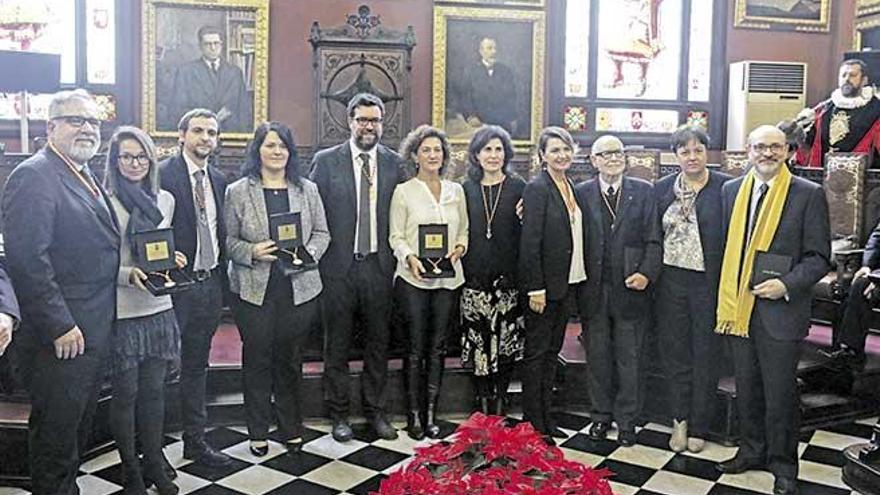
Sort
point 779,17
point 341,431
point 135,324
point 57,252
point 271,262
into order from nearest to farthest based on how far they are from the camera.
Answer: point 57,252
point 135,324
point 271,262
point 341,431
point 779,17

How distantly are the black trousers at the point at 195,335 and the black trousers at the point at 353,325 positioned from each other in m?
0.57

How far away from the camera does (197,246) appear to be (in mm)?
3727

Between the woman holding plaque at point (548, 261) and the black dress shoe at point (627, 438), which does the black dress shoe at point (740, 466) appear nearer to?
the black dress shoe at point (627, 438)

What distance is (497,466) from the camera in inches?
83.4

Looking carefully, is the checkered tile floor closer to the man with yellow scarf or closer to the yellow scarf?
the man with yellow scarf

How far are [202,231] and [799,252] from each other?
2.54 metres

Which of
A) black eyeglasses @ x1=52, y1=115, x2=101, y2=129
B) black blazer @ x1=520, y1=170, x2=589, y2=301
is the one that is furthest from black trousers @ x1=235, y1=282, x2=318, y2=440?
black eyeglasses @ x1=52, y1=115, x2=101, y2=129

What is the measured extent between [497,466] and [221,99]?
590 centimetres

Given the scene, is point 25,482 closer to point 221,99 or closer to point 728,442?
point 728,442

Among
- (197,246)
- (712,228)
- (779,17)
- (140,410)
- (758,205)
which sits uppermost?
(779,17)

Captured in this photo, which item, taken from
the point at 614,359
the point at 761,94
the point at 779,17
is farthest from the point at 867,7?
the point at 614,359

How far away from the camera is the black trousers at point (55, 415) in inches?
118

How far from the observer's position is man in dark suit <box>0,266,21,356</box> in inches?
91.5

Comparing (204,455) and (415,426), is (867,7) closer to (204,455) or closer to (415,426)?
(415,426)
